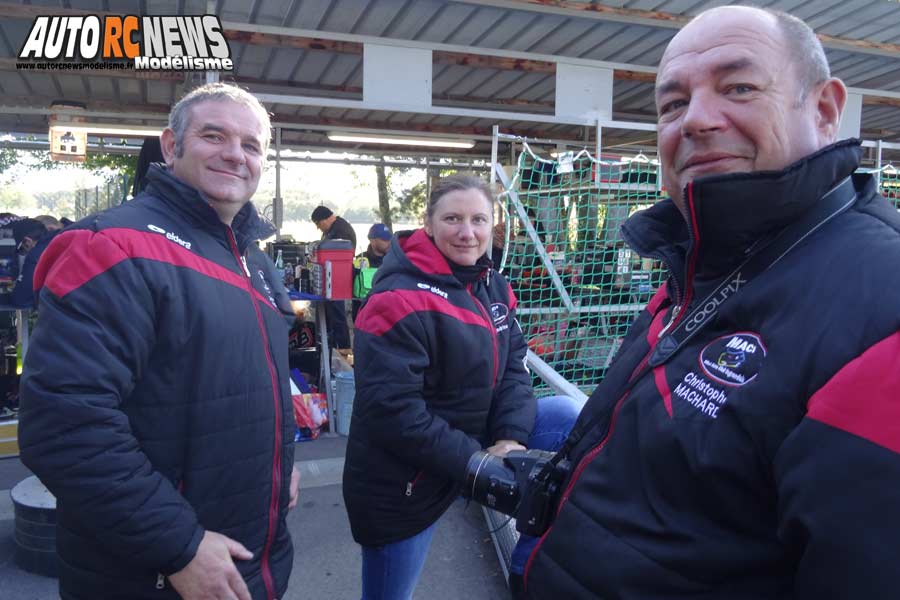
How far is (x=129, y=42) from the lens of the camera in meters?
5.61

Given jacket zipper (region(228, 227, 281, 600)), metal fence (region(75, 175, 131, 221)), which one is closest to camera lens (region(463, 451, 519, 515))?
jacket zipper (region(228, 227, 281, 600))

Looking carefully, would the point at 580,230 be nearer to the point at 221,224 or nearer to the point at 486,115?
the point at 486,115

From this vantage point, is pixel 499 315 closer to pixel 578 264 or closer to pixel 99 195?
pixel 578 264

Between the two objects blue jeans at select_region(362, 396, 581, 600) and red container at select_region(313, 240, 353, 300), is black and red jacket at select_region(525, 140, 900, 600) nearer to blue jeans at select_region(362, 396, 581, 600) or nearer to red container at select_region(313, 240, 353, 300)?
blue jeans at select_region(362, 396, 581, 600)

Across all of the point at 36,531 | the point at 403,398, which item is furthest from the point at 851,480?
the point at 36,531

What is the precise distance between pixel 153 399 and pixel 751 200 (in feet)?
4.51

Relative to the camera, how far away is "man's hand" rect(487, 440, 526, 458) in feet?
7.07

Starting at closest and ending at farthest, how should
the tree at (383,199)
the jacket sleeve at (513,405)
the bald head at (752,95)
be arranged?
the bald head at (752,95), the jacket sleeve at (513,405), the tree at (383,199)

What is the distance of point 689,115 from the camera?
110 centimetres

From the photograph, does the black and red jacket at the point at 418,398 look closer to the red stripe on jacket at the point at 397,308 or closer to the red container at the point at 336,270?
the red stripe on jacket at the point at 397,308

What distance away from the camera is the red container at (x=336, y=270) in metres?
5.62

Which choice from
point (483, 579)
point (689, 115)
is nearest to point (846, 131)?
point (483, 579)


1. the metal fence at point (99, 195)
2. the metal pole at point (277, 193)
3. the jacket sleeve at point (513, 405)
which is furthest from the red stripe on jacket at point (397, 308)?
the metal fence at point (99, 195)

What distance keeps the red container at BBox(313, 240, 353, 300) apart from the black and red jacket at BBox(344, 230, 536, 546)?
3.32 m
